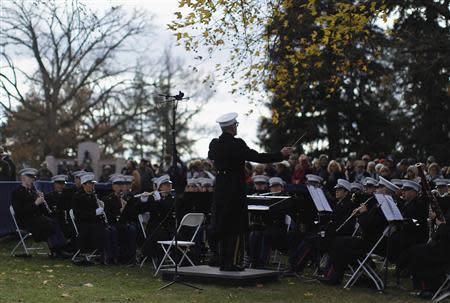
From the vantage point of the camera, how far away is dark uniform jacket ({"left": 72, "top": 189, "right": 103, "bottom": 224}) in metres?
15.2

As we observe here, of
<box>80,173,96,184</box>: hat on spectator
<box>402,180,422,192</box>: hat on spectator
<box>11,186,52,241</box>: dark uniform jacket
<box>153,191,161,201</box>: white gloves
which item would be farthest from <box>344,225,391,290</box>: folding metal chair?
<box>11,186,52,241</box>: dark uniform jacket

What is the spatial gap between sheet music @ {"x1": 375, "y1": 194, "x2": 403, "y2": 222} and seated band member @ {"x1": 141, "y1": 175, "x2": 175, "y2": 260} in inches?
176

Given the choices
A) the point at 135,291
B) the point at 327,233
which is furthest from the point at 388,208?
the point at 135,291

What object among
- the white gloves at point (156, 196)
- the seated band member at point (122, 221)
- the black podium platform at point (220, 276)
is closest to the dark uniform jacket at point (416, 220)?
the black podium platform at point (220, 276)

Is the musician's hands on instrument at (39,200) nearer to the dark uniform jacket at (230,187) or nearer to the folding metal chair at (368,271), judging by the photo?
the dark uniform jacket at (230,187)

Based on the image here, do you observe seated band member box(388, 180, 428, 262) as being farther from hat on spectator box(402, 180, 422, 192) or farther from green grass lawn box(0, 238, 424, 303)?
green grass lawn box(0, 238, 424, 303)

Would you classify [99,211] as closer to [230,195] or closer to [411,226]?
[230,195]

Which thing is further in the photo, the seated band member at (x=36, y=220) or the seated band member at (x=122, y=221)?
the seated band member at (x=36, y=220)

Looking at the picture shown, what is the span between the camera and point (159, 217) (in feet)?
48.8

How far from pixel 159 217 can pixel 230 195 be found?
Answer: 10.9 ft

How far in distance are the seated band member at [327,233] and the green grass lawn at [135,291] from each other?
72cm

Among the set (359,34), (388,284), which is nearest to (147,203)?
(388,284)

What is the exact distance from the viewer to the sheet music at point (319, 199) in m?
13.0

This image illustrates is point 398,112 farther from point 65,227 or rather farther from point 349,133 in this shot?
point 65,227
